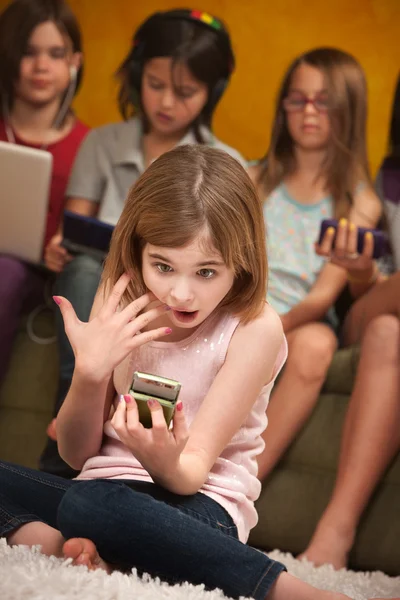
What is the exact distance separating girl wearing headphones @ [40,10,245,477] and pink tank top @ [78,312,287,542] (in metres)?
0.92

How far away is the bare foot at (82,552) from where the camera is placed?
3.16ft

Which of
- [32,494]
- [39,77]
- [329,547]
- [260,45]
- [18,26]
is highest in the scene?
[260,45]

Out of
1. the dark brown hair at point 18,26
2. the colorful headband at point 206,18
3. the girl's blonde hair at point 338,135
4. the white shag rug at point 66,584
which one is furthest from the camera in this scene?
the dark brown hair at point 18,26

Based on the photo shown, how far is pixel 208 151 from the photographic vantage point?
1105 mm

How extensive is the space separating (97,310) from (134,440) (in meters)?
0.23

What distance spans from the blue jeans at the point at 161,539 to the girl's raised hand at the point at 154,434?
6cm

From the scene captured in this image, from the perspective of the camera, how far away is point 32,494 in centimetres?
112

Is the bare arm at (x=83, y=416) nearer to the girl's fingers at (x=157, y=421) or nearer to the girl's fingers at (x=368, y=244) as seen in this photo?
the girl's fingers at (x=157, y=421)

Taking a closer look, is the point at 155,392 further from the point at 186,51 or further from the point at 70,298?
the point at 186,51

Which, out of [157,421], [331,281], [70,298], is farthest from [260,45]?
[157,421]

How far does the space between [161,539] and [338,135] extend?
52.8 inches

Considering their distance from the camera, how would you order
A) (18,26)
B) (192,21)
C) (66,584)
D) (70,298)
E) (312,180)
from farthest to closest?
(18,26) → (192,21) → (312,180) → (70,298) → (66,584)

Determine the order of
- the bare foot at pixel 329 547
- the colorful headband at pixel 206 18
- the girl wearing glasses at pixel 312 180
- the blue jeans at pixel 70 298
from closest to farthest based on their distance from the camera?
1. the bare foot at pixel 329 547
2. the blue jeans at pixel 70 298
3. the girl wearing glasses at pixel 312 180
4. the colorful headband at pixel 206 18

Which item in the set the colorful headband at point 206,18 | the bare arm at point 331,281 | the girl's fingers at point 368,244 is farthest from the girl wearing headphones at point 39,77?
the girl's fingers at point 368,244
